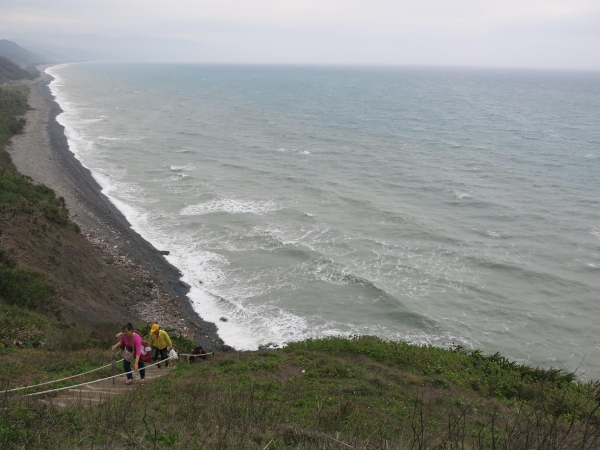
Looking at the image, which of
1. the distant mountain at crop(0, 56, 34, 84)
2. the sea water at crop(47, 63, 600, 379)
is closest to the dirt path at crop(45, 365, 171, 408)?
the sea water at crop(47, 63, 600, 379)

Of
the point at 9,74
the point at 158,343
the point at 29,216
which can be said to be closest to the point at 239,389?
the point at 158,343

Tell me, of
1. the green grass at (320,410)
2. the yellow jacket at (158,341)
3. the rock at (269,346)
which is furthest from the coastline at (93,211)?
the green grass at (320,410)

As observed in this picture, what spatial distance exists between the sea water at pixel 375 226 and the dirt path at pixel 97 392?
368 inches

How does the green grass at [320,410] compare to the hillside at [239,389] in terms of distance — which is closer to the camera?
the green grass at [320,410]

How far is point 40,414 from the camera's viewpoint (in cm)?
767

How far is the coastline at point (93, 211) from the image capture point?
72.7 feet

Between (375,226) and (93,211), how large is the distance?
20963mm

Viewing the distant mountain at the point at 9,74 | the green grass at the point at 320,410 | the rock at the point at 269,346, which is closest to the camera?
the green grass at the point at 320,410

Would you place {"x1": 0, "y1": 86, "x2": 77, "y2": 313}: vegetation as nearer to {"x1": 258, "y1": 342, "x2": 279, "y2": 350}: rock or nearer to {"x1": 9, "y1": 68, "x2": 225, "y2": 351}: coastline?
{"x1": 9, "y1": 68, "x2": 225, "y2": 351}: coastline

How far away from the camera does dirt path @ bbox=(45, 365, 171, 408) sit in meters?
9.46

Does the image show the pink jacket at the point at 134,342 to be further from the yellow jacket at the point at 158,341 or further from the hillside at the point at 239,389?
the yellow jacket at the point at 158,341

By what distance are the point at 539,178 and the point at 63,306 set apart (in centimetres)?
4372

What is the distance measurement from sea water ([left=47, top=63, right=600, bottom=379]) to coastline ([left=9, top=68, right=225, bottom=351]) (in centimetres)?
87

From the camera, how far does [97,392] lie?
10.4m
